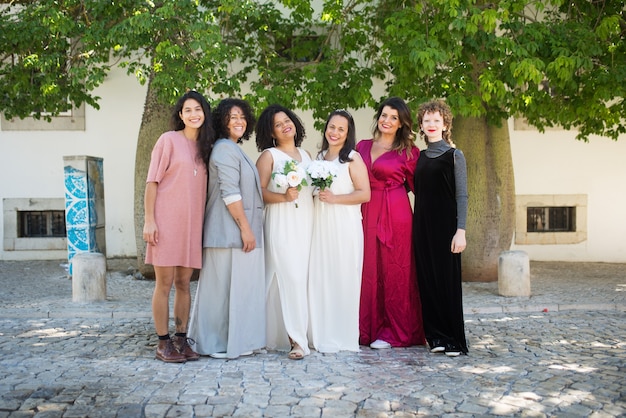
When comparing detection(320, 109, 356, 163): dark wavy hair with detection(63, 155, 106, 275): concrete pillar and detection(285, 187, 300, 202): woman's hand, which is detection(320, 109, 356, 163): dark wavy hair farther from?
detection(63, 155, 106, 275): concrete pillar

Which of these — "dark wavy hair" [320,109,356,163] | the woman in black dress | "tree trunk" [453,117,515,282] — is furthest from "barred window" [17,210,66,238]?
the woman in black dress

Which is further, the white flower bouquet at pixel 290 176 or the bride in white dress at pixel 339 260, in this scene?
the bride in white dress at pixel 339 260

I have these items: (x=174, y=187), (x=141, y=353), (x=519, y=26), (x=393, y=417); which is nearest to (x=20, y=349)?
(x=141, y=353)

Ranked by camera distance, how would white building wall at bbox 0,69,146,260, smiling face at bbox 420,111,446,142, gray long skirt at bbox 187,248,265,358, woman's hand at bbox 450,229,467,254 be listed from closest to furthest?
gray long skirt at bbox 187,248,265,358
woman's hand at bbox 450,229,467,254
smiling face at bbox 420,111,446,142
white building wall at bbox 0,69,146,260

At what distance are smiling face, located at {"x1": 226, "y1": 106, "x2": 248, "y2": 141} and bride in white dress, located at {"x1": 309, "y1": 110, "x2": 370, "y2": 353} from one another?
798mm

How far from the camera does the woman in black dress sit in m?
6.13

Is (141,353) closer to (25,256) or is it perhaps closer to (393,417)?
(393,417)

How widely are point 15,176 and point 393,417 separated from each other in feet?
35.1

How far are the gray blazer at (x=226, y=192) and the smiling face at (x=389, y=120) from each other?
128 cm

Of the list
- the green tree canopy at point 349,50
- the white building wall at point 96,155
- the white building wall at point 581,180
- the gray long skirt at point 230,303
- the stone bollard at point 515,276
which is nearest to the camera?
the gray long skirt at point 230,303

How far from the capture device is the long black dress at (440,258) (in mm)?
6137

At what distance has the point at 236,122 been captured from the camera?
5.97m

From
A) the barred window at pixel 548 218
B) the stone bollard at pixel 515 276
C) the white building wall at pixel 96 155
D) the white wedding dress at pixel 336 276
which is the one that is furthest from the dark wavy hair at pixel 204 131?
the barred window at pixel 548 218

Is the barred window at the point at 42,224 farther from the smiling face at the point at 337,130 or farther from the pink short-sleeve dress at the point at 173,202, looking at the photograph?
the smiling face at the point at 337,130
